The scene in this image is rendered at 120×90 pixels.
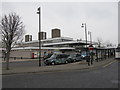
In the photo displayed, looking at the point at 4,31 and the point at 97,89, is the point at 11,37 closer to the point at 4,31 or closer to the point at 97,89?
the point at 4,31

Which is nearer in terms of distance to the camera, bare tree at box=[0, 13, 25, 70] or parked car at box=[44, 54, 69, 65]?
bare tree at box=[0, 13, 25, 70]

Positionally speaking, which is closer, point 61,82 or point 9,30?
point 61,82

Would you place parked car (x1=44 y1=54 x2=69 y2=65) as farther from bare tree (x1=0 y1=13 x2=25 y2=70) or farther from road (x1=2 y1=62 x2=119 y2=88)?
road (x1=2 y1=62 x2=119 y2=88)

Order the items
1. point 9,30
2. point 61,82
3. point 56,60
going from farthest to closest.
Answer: point 56,60, point 9,30, point 61,82

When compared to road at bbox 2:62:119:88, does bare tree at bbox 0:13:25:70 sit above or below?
above

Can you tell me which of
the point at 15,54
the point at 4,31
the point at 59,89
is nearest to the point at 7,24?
the point at 4,31

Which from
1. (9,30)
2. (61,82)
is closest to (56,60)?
(9,30)

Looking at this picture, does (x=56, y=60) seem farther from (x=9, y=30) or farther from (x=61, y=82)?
(x=61, y=82)

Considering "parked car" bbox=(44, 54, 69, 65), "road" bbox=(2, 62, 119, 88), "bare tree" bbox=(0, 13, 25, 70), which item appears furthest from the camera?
"parked car" bbox=(44, 54, 69, 65)

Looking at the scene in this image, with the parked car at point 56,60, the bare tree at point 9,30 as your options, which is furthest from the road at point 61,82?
the parked car at point 56,60

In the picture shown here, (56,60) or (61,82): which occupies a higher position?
(61,82)

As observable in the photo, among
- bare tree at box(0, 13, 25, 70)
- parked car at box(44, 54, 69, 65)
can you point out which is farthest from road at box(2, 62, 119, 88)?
parked car at box(44, 54, 69, 65)

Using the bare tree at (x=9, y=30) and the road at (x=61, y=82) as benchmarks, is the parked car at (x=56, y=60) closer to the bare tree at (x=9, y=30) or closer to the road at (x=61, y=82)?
the bare tree at (x=9, y=30)

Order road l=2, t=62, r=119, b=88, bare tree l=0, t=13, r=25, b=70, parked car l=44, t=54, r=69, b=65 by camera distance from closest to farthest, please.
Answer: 1. road l=2, t=62, r=119, b=88
2. bare tree l=0, t=13, r=25, b=70
3. parked car l=44, t=54, r=69, b=65
